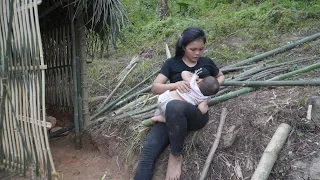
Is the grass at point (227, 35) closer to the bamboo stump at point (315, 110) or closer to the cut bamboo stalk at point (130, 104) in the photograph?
the cut bamboo stalk at point (130, 104)

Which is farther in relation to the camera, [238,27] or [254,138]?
[238,27]

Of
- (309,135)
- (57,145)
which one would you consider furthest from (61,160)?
(309,135)

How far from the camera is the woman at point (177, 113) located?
2.63 m

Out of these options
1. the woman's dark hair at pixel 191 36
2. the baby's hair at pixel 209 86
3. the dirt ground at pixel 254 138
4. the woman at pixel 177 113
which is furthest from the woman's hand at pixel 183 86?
the dirt ground at pixel 254 138

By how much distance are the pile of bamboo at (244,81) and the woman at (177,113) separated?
0.54 meters

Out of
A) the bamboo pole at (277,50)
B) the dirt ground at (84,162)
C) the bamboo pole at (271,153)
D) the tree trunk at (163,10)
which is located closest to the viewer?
the bamboo pole at (271,153)

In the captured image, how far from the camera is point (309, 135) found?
2670 mm

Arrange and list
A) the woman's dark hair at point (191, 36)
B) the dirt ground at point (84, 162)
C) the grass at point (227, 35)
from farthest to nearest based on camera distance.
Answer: the grass at point (227, 35) < the dirt ground at point (84, 162) < the woman's dark hair at point (191, 36)

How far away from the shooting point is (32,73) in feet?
9.25

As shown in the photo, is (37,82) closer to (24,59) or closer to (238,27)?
(24,59)

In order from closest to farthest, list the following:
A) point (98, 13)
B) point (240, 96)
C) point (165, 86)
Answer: point (165, 86) → point (240, 96) → point (98, 13)

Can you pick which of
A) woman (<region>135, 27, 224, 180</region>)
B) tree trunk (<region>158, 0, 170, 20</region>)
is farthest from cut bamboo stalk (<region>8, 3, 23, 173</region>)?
tree trunk (<region>158, 0, 170, 20</region>)

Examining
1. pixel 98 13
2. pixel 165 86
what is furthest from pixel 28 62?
pixel 165 86

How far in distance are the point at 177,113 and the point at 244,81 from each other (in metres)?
1.14
